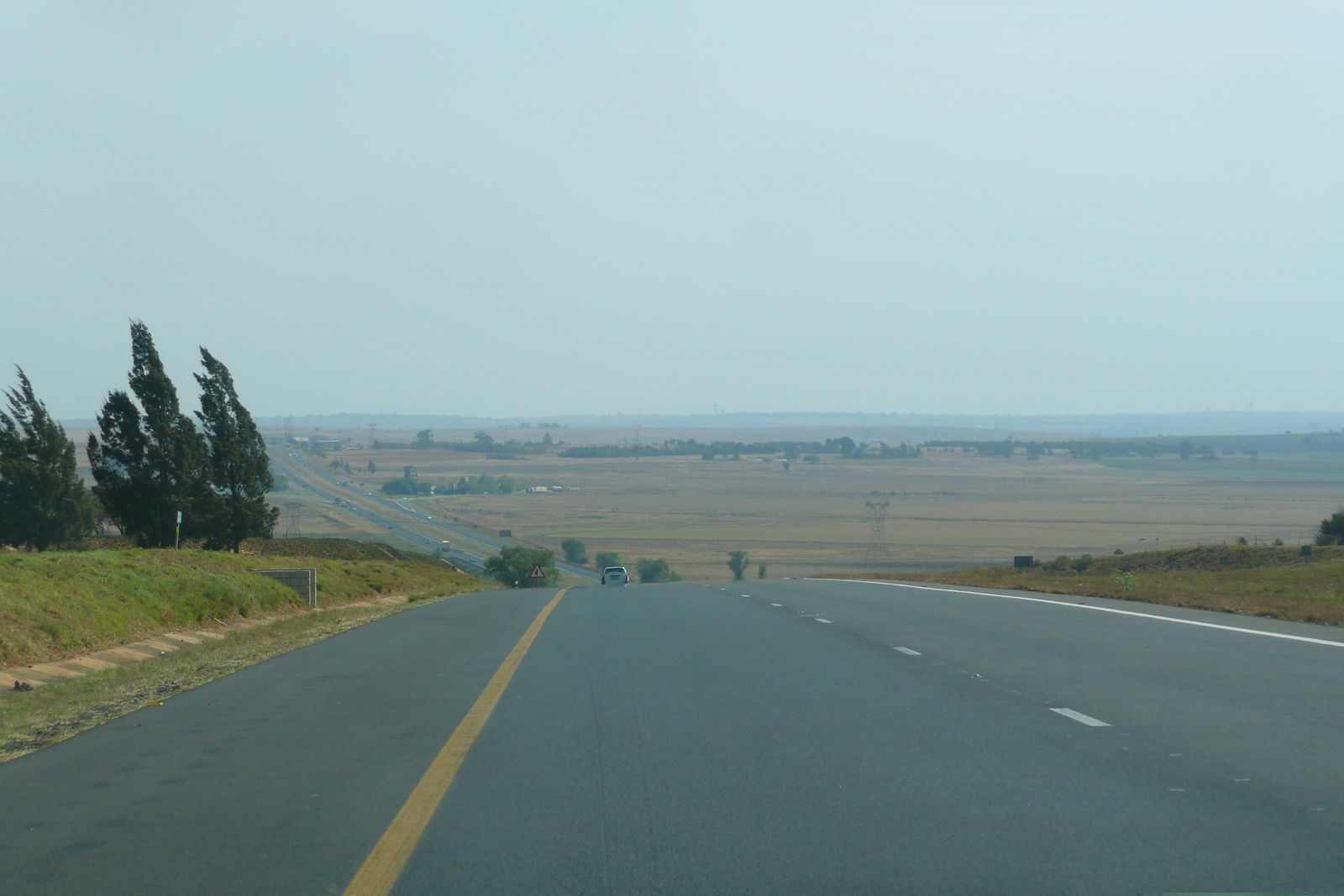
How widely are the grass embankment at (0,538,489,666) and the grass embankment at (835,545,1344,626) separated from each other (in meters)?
16.6

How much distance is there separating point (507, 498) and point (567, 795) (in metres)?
148

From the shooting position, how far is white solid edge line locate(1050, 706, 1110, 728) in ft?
27.5

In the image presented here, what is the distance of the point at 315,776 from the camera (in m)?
7.29

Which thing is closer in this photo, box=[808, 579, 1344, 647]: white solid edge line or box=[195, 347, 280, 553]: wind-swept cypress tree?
box=[808, 579, 1344, 647]: white solid edge line

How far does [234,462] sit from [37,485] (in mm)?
7463

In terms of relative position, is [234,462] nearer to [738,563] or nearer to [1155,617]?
[1155,617]

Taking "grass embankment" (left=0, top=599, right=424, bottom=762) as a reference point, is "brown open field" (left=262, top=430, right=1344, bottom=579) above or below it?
below

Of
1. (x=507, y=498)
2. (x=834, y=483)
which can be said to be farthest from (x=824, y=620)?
(x=834, y=483)

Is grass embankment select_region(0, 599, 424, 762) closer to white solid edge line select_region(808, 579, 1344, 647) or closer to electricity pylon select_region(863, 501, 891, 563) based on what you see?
white solid edge line select_region(808, 579, 1344, 647)

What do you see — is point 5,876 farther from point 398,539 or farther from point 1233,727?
point 398,539

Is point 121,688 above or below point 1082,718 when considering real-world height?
below

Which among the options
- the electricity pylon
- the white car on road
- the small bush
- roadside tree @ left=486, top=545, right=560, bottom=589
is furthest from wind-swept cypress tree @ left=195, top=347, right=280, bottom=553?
the small bush

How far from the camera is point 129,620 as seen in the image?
57.9ft

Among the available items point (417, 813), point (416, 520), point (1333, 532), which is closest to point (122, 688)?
point (417, 813)
